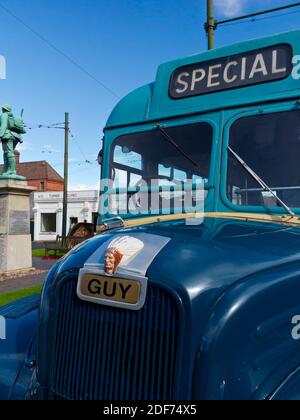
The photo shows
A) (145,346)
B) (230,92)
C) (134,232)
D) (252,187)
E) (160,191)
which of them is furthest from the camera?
(160,191)

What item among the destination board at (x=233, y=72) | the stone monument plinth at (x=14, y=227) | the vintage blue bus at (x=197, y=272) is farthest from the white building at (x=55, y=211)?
the vintage blue bus at (x=197, y=272)

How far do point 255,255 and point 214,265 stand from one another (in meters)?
0.25

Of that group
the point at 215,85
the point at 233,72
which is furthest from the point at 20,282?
the point at 233,72

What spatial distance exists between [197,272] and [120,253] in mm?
390

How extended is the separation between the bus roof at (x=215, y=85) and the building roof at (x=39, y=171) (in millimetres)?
53616

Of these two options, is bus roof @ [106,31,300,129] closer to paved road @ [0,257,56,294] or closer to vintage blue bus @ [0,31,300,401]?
vintage blue bus @ [0,31,300,401]

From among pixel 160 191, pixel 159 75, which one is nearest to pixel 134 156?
pixel 160 191

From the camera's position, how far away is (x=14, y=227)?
12539mm

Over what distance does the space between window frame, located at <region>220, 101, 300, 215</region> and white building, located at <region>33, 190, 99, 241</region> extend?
33.6 m

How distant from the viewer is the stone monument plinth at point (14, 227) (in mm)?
12242

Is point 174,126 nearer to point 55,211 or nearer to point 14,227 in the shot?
point 14,227
